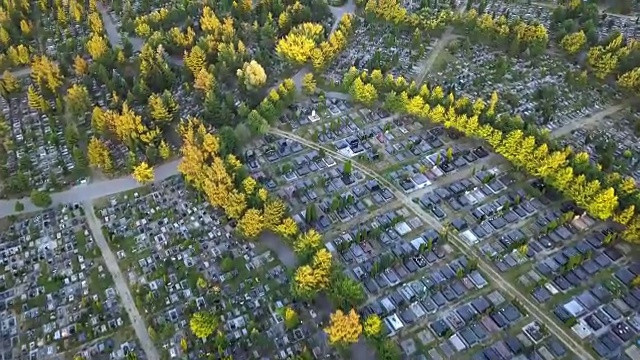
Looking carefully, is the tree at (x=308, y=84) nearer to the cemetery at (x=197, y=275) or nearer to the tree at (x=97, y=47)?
the cemetery at (x=197, y=275)

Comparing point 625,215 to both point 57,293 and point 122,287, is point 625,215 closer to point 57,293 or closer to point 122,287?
point 122,287

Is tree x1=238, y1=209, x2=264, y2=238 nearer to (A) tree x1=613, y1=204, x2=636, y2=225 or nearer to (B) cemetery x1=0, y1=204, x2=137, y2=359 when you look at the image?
(B) cemetery x1=0, y1=204, x2=137, y2=359

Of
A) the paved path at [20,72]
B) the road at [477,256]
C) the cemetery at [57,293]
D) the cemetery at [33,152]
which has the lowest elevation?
the cemetery at [57,293]

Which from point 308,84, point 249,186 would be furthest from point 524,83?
point 249,186

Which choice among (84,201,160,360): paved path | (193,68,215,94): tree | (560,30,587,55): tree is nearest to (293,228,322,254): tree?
(84,201,160,360): paved path

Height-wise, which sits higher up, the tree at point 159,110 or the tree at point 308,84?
the tree at point 308,84

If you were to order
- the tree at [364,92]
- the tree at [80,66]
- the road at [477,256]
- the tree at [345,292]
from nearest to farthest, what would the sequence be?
the road at [477,256], the tree at [345,292], the tree at [364,92], the tree at [80,66]

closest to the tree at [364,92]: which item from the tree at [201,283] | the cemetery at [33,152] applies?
the tree at [201,283]
